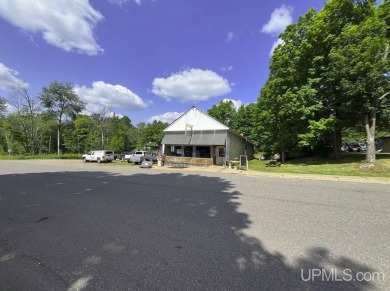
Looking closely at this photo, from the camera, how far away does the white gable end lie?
81.4 ft

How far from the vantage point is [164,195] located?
7707 mm

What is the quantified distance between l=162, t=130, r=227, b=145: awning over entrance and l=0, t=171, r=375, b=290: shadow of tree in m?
17.6

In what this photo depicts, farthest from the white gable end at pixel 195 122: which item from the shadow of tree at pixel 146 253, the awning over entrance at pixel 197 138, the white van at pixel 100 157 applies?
the shadow of tree at pixel 146 253

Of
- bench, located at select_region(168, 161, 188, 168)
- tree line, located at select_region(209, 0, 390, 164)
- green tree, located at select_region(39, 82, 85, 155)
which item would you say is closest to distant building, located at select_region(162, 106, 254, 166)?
bench, located at select_region(168, 161, 188, 168)

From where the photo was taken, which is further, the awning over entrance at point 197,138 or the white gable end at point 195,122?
the white gable end at point 195,122

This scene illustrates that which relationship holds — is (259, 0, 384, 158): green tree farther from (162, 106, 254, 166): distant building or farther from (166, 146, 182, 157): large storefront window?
(166, 146, 182, 157): large storefront window

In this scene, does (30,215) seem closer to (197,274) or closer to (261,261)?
(197,274)

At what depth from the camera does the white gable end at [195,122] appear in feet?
81.4

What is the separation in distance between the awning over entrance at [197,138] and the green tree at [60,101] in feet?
119

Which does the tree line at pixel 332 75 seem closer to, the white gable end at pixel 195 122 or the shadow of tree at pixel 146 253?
the white gable end at pixel 195 122

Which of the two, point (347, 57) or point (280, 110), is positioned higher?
point (347, 57)

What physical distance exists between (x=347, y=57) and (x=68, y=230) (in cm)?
Result: 2002

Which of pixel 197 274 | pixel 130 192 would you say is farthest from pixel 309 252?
pixel 130 192

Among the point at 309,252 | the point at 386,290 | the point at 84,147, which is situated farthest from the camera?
the point at 84,147
